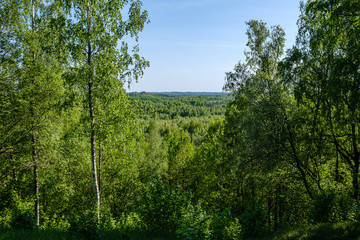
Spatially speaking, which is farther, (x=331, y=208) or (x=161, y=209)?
(x=161, y=209)

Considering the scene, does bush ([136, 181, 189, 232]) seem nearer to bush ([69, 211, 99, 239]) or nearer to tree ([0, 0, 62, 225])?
bush ([69, 211, 99, 239])

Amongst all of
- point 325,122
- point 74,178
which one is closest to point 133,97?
point 325,122

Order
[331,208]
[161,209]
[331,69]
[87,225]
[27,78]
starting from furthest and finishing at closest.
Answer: [27,78], [331,69], [161,209], [331,208], [87,225]

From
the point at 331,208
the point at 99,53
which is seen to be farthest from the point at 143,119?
the point at 331,208

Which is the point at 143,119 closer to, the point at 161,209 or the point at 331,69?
the point at 161,209

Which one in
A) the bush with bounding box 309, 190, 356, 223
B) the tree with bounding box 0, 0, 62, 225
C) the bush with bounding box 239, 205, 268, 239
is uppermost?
the tree with bounding box 0, 0, 62, 225

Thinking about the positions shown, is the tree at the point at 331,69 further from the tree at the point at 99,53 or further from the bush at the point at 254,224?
the tree at the point at 99,53

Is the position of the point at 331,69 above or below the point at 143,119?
above

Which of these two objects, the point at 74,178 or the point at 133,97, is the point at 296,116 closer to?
the point at 133,97

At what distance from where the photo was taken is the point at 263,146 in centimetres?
1206

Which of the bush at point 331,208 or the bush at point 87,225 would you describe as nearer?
the bush at point 87,225

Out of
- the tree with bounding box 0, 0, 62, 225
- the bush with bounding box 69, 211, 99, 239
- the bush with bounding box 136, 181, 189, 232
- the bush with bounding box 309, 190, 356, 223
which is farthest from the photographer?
the tree with bounding box 0, 0, 62, 225

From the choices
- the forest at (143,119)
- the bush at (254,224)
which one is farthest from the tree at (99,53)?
the bush at (254,224)

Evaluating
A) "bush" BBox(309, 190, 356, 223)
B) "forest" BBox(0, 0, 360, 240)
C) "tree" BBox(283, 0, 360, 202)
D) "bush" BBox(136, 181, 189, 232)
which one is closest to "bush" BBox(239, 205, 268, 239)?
"forest" BBox(0, 0, 360, 240)
